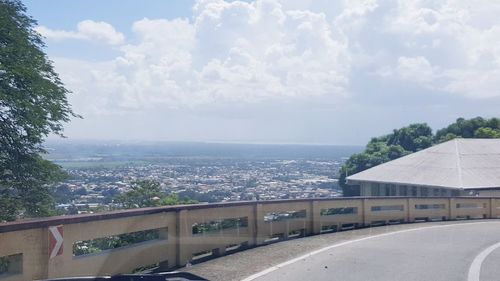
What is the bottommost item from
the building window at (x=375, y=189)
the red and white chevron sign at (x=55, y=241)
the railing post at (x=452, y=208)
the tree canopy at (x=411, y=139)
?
the building window at (x=375, y=189)

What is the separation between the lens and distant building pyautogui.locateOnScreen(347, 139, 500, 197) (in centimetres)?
4475

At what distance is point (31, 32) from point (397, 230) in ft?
40.2

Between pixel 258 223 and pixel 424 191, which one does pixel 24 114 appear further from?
pixel 424 191

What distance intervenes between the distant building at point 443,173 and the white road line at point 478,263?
28281mm

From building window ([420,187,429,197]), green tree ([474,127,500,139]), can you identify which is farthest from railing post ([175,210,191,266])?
green tree ([474,127,500,139])

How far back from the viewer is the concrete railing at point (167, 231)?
8.66 metres

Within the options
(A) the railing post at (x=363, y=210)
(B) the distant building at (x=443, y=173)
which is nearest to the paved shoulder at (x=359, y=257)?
(A) the railing post at (x=363, y=210)

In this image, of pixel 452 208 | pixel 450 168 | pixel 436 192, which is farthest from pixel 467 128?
pixel 452 208

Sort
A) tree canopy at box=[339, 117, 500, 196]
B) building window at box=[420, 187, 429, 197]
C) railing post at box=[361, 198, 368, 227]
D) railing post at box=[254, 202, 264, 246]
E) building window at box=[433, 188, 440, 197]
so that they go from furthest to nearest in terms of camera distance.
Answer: tree canopy at box=[339, 117, 500, 196] → building window at box=[420, 187, 429, 197] → building window at box=[433, 188, 440, 197] → railing post at box=[361, 198, 368, 227] → railing post at box=[254, 202, 264, 246]

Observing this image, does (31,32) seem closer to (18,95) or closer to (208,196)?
(18,95)

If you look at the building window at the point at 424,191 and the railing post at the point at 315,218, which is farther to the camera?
the building window at the point at 424,191

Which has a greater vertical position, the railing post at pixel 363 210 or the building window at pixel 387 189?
the railing post at pixel 363 210

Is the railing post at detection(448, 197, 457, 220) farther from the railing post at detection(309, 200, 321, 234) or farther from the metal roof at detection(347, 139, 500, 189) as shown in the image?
the metal roof at detection(347, 139, 500, 189)

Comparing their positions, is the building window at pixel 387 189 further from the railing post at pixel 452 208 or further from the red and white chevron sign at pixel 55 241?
the red and white chevron sign at pixel 55 241
